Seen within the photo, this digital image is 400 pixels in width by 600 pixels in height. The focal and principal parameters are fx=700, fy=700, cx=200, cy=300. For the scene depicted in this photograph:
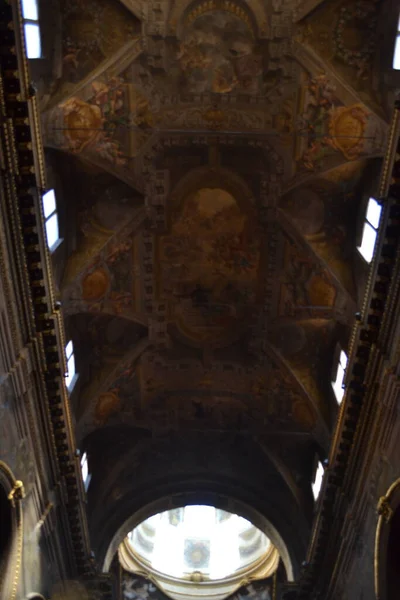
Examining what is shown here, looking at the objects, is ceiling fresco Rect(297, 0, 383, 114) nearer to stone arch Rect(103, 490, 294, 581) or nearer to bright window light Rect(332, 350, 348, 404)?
bright window light Rect(332, 350, 348, 404)

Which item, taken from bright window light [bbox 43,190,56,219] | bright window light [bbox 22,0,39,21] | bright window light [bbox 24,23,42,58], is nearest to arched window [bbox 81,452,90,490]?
bright window light [bbox 43,190,56,219]

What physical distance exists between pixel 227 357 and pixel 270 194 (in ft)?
18.6

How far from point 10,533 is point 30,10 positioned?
34.5 ft

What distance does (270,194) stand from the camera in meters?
17.7

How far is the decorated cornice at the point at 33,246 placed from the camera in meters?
11.7

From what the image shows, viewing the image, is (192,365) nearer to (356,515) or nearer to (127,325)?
(127,325)

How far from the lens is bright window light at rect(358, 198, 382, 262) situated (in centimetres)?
1636

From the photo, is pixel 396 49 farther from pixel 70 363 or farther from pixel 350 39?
pixel 70 363

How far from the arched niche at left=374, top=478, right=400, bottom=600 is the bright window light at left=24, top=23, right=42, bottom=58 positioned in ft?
37.8

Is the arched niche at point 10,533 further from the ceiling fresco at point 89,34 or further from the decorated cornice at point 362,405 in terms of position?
the ceiling fresco at point 89,34

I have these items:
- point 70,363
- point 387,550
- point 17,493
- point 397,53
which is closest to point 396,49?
point 397,53

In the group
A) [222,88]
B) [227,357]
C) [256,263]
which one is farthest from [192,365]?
[222,88]

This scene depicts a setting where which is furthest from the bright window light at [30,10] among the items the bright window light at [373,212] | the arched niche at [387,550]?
the arched niche at [387,550]

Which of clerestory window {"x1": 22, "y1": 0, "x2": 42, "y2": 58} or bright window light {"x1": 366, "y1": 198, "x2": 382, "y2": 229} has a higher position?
clerestory window {"x1": 22, "y1": 0, "x2": 42, "y2": 58}
